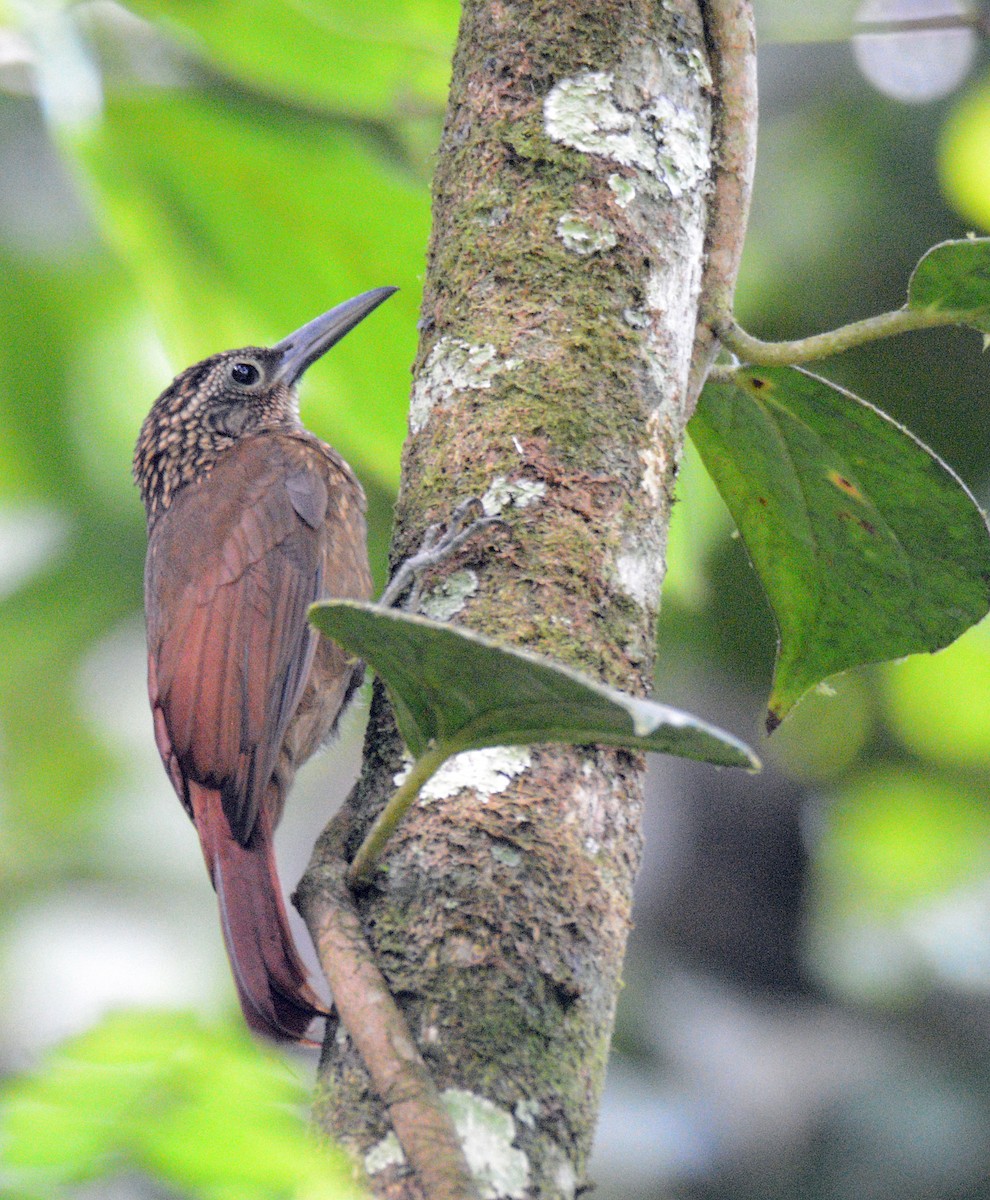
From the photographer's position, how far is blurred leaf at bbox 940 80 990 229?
3967mm

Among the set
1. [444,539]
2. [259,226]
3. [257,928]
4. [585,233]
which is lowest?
[257,928]

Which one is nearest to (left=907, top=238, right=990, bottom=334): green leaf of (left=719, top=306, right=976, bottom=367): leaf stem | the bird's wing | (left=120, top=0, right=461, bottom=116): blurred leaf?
(left=719, top=306, right=976, bottom=367): leaf stem

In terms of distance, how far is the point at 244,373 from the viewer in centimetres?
368

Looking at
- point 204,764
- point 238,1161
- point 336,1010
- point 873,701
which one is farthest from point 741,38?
point 873,701

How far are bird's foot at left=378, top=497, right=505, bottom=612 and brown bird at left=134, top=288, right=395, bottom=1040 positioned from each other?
0.74 meters

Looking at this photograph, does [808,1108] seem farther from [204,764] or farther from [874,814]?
[204,764]

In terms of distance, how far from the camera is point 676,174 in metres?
1.78

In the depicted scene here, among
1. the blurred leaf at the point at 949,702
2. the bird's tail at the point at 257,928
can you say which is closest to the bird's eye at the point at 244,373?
the bird's tail at the point at 257,928

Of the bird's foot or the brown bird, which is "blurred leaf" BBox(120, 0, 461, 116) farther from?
the bird's foot

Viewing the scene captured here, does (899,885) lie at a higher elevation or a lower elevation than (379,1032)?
higher

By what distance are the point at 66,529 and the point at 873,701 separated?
95.0 inches

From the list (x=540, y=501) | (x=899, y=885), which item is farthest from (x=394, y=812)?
(x=899, y=885)

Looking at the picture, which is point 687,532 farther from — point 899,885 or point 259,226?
point 899,885

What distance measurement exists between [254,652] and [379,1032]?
1.57 meters
